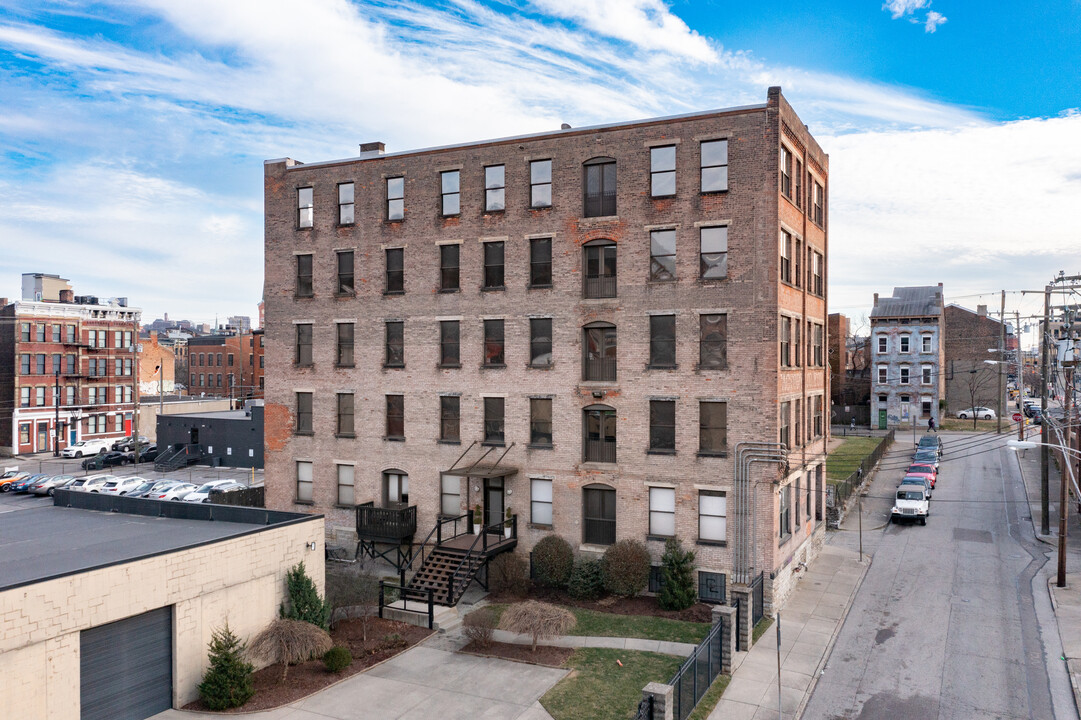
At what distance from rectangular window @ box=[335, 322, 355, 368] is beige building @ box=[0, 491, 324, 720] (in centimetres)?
927

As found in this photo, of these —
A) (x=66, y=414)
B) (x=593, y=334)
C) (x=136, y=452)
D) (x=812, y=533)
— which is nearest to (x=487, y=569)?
(x=593, y=334)

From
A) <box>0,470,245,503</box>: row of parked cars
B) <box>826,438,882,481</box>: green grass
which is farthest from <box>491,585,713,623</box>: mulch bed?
<box>826,438,882,481</box>: green grass

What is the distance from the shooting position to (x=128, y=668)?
1728 cm

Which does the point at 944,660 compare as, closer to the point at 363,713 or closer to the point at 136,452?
the point at 363,713

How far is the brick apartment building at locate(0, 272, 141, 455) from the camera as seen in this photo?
2606 inches

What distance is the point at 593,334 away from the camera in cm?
2794

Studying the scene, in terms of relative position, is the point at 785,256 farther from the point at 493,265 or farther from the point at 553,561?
the point at 553,561

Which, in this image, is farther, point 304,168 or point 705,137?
point 304,168

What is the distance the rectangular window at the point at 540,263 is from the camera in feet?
93.6

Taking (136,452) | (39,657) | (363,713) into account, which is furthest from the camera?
(136,452)

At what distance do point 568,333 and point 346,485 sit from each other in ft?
39.6

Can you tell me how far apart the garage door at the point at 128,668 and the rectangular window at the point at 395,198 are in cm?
1788

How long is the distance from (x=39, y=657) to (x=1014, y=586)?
101ft

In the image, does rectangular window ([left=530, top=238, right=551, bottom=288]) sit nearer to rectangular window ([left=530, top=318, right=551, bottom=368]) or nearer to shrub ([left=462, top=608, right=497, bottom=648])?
rectangular window ([left=530, top=318, right=551, bottom=368])
